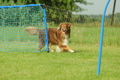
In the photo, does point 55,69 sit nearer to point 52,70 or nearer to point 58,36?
point 52,70

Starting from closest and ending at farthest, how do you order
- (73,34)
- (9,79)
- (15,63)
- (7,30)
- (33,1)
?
(9,79), (15,63), (7,30), (73,34), (33,1)

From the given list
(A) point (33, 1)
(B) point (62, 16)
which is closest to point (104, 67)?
(B) point (62, 16)

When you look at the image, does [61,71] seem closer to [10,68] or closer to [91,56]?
[10,68]

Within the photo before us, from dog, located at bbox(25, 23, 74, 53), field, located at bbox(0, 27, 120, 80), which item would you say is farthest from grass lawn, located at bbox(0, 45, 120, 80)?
dog, located at bbox(25, 23, 74, 53)

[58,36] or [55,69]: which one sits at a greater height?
[58,36]

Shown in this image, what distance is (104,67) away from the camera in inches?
267

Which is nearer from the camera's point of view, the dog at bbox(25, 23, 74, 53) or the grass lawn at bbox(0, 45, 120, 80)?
the grass lawn at bbox(0, 45, 120, 80)

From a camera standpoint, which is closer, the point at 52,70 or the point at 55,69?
the point at 52,70

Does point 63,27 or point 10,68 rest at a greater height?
point 63,27

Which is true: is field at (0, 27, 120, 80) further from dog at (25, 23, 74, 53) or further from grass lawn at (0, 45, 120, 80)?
dog at (25, 23, 74, 53)

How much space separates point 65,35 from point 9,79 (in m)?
4.35

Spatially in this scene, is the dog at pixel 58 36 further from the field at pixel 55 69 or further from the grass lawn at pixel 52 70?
the grass lawn at pixel 52 70

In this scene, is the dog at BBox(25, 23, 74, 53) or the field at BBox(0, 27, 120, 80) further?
the dog at BBox(25, 23, 74, 53)

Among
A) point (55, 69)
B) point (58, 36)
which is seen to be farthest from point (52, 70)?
point (58, 36)
